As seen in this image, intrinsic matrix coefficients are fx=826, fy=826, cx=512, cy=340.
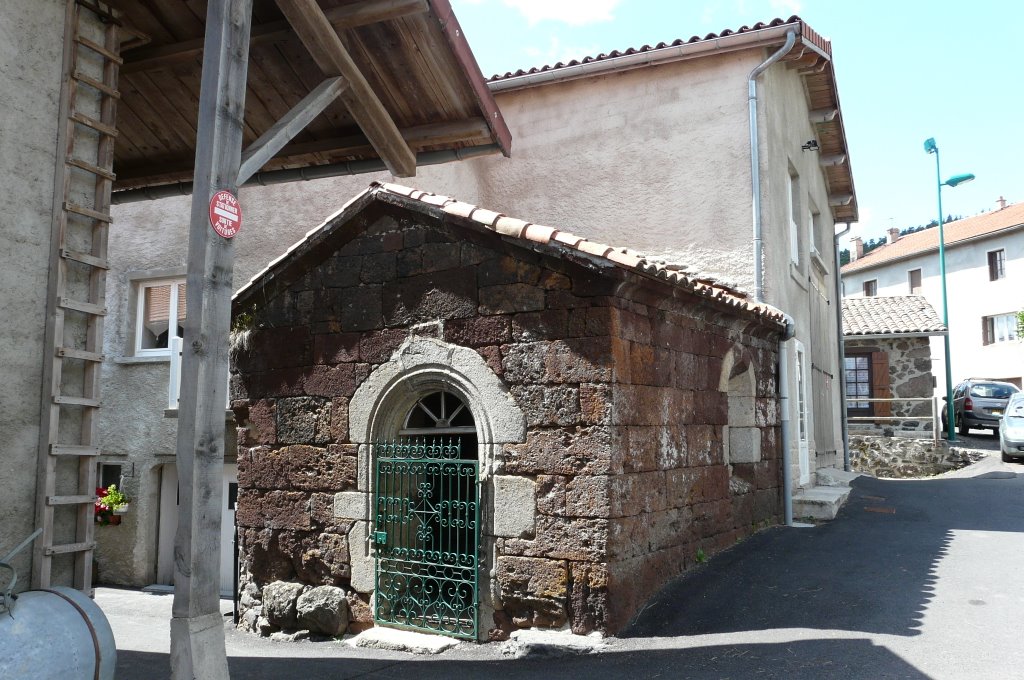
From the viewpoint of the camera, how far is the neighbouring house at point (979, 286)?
88.2 feet

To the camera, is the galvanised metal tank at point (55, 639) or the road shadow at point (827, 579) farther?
the road shadow at point (827, 579)

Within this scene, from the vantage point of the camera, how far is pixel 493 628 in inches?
233

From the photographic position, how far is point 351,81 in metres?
5.21

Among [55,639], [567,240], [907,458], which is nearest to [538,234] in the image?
[567,240]

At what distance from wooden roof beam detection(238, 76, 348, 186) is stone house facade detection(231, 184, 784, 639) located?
1457 mm

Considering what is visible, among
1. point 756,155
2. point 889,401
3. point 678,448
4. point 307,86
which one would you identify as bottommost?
point 678,448

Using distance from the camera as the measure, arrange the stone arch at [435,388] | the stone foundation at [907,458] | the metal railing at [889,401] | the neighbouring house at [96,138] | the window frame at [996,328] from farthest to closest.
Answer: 1. the window frame at [996,328]
2. the metal railing at [889,401]
3. the stone foundation at [907,458]
4. the stone arch at [435,388]
5. the neighbouring house at [96,138]

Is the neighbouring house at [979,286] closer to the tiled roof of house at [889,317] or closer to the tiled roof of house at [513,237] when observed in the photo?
the tiled roof of house at [889,317]

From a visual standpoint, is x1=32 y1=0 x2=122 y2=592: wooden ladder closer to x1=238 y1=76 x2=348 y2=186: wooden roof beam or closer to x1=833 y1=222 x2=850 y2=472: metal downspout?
x1=238 y1=76 x2=348 y2=186: wooden roof beam

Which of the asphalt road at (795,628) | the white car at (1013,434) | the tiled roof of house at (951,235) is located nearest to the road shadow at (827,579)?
the asphalt road at (795,628)

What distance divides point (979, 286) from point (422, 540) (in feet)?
90.6

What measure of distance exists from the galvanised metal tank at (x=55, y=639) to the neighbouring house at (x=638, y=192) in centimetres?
728

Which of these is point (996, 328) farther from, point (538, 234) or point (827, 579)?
point (538, 234)

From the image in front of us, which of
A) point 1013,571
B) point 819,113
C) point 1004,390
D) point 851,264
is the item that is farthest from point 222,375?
point 851,264
